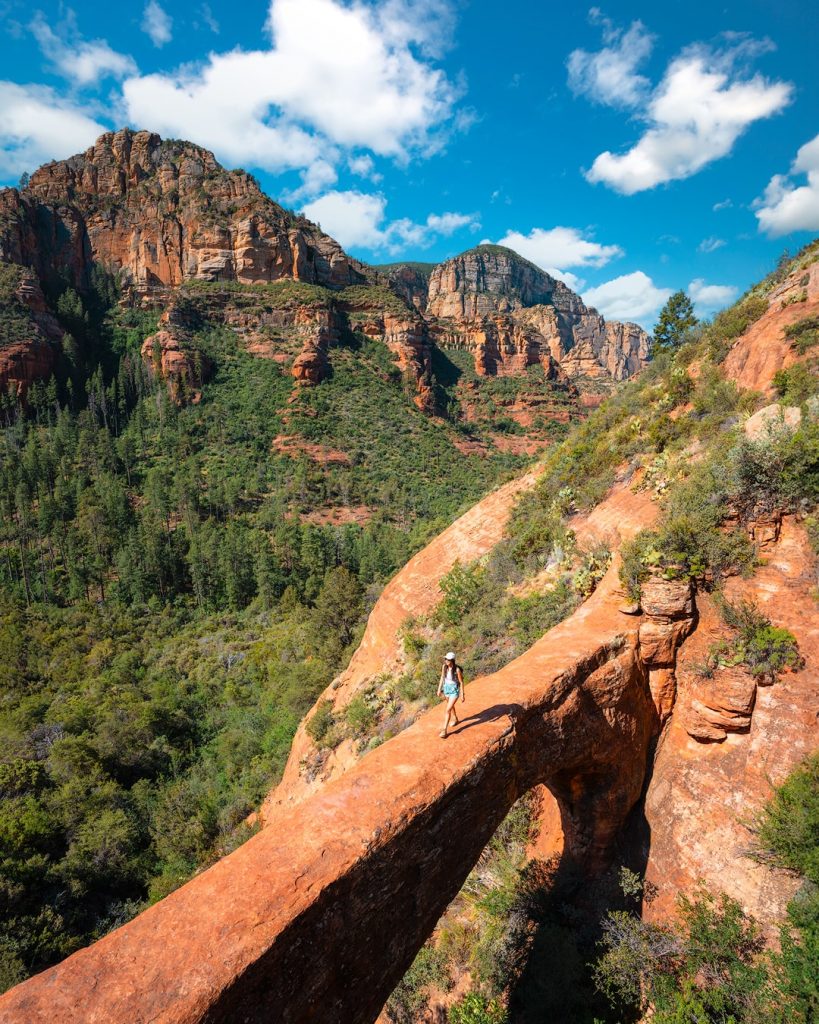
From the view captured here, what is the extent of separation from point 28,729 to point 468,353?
98806mm

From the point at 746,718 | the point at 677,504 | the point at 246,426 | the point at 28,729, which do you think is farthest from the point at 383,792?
the point at 246,426

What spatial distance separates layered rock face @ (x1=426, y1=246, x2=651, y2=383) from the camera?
10581 cm

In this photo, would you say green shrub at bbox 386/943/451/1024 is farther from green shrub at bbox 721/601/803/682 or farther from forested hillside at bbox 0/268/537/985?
forested hillside at bbox 0/268/537/985

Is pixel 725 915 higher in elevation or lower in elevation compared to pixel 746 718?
lower

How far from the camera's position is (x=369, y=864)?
4.36m

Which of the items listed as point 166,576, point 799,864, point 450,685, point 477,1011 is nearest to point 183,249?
point 166,576

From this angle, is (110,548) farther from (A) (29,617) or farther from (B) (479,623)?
(B) (479,623)

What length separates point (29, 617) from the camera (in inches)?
1515

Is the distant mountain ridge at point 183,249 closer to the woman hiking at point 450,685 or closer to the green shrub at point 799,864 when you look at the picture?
the woman hiking at point 450,685

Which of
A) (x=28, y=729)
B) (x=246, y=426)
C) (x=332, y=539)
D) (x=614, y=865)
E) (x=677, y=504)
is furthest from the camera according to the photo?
(x=246, y=426)

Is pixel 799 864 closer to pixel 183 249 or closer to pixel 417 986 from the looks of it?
pixel 417 986

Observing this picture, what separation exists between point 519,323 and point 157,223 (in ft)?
252

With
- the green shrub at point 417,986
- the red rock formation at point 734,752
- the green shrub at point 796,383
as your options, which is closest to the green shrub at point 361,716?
the green shrub at point 417,986

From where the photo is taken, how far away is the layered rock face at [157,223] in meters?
84.2
